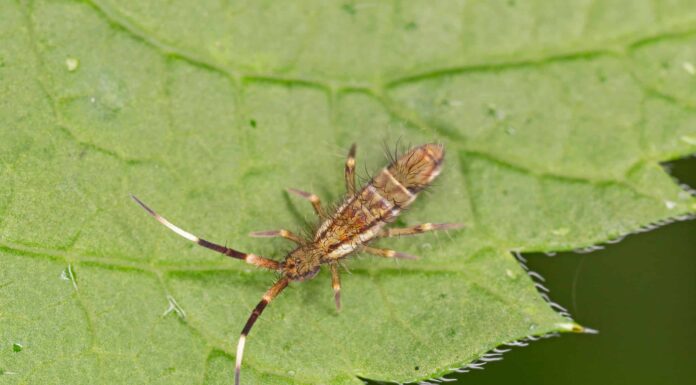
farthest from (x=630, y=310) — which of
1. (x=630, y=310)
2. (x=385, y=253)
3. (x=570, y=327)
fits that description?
(x=385, y=253)

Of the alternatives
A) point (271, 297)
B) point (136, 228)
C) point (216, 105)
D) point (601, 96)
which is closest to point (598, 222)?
point (601, 96)

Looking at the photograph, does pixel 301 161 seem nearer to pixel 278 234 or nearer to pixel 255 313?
pixel 278 234

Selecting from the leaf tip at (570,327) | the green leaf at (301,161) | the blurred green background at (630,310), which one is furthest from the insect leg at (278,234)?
the leaf tip at (570,327)

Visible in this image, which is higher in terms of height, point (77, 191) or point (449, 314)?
point (77, 191)

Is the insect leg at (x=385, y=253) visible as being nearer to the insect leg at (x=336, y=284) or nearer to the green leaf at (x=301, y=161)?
the green leaf at (x=301, y=161)

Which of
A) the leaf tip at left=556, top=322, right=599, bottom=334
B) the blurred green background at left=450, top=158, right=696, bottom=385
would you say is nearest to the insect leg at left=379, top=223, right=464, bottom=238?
the blurred green background at left=450, top=158, right=696, bottom=385

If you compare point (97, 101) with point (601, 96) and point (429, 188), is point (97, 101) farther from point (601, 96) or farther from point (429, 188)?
point (601, 96)
